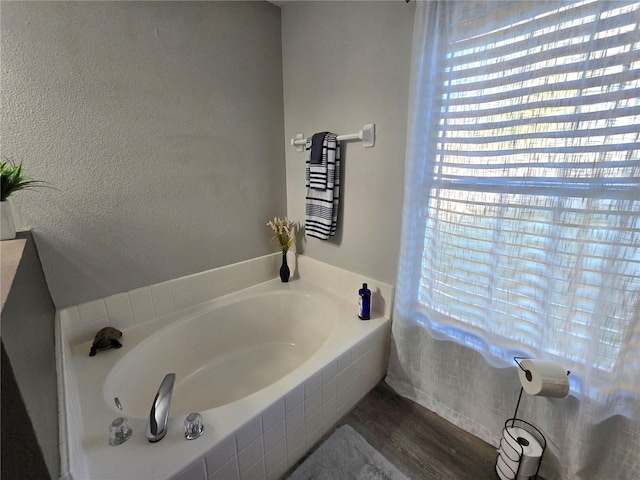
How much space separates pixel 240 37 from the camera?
172cm

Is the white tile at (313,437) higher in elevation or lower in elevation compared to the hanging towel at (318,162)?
lower

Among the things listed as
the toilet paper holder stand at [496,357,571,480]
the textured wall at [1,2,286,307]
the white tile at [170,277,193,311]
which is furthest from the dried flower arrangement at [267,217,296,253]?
the toilet paper holder stand at [496,357,571,480]

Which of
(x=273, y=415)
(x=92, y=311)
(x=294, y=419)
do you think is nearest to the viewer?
(x=273, y=415)

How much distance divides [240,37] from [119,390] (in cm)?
208

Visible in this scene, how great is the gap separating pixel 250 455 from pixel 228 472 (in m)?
0.09

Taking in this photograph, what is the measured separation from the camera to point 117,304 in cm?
149

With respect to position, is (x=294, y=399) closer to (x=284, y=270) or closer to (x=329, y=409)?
(x=329, y=409)

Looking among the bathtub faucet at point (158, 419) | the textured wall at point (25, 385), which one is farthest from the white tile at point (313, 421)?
the textured wall at point (25, 385)

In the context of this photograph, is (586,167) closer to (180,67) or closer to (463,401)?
(463,401)

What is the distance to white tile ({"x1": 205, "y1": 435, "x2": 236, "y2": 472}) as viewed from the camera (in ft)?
2.96

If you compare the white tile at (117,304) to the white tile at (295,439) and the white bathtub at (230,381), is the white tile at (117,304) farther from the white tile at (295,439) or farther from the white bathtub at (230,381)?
the white tile at (295,439)

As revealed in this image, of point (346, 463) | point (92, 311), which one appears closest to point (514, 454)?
point (346, 463)

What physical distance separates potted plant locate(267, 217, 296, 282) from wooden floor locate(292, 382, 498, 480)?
104 cm

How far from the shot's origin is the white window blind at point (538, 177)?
2.75ft
